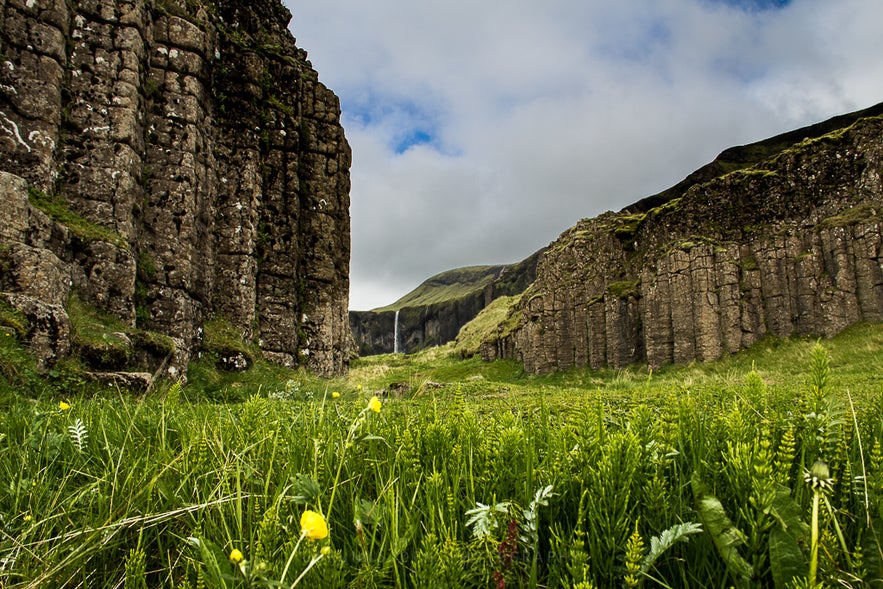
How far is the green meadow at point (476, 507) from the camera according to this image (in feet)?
4.55

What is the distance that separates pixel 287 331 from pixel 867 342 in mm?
20274

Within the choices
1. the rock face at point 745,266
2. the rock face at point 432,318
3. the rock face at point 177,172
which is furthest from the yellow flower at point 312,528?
the rock face at point 432,318

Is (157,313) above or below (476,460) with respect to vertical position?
above

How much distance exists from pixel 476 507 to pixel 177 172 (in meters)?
13.1

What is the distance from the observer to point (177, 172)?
1255 cm

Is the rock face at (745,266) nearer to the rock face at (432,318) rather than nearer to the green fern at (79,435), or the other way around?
the green fern at (79,435)

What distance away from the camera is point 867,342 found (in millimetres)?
18672

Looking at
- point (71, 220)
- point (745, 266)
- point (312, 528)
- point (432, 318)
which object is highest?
point (432, 318)

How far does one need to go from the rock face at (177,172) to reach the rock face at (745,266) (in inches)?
640

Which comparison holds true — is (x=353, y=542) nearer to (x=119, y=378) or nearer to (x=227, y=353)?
(x=119, y=378)

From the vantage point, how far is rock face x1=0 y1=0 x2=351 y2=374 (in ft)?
33.2

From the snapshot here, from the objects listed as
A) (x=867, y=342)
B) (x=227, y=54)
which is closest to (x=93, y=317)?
(x=227, y=54)

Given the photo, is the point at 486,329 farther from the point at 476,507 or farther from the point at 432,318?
the point at 432,318

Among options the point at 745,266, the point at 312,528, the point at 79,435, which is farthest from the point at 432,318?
the point at 312,528
